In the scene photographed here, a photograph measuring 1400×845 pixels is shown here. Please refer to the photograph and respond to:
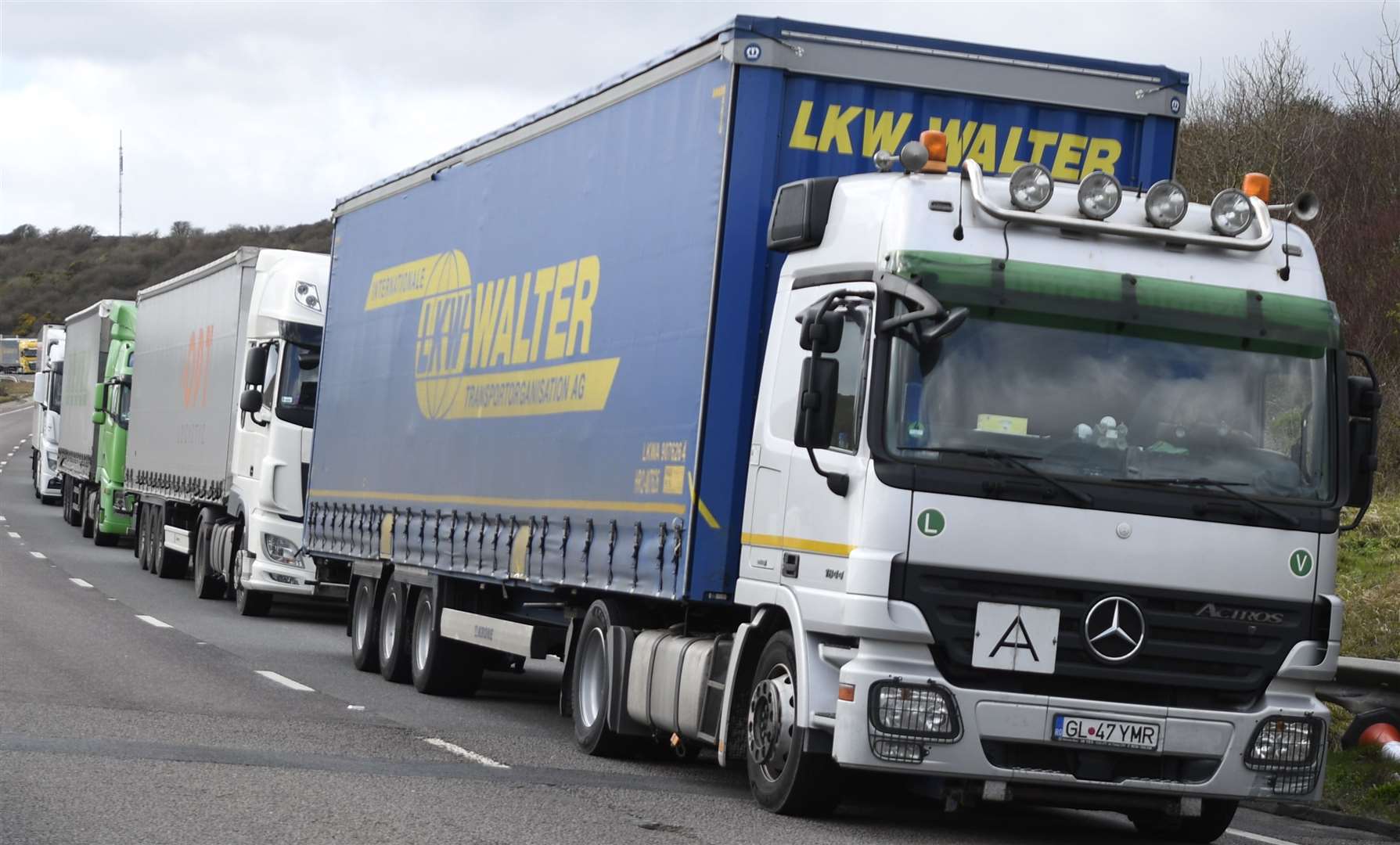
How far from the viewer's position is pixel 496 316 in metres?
13.5

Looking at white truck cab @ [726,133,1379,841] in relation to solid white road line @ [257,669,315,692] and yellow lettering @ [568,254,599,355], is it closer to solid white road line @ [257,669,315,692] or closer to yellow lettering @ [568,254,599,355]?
yellow lettering @ [568,254,599,355]

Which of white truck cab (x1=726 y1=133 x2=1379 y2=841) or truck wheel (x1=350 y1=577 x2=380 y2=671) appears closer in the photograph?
white truck cab (x1=726 y1=133 x2=1379 y2=841)

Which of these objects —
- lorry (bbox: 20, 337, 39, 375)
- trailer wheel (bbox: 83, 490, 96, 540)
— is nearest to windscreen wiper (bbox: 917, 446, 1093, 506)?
trailer wheel (bbox: 83, 490, 96, 540)

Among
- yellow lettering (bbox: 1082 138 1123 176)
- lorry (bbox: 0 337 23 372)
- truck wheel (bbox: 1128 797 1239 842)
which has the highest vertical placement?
lorry (bbox: 0 337 23 372)

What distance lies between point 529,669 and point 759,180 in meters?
9.63

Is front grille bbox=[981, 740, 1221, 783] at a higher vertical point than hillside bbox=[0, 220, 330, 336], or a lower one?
lower

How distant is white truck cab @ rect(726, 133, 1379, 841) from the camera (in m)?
8.49

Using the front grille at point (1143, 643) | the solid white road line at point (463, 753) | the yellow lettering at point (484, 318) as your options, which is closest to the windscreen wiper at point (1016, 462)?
the front grille at point (1143, 643)

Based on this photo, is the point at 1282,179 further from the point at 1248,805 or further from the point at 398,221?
the point at 1248,805

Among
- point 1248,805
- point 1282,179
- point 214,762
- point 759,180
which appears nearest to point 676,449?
point 759,180

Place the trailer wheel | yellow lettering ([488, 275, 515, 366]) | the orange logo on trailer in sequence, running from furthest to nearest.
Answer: the trailer wheel
the orange logo on trailer
yellow lettering ([488, 275, 515, 366])

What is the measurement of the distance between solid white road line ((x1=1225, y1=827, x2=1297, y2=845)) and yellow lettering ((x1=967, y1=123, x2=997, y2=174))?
3624mm

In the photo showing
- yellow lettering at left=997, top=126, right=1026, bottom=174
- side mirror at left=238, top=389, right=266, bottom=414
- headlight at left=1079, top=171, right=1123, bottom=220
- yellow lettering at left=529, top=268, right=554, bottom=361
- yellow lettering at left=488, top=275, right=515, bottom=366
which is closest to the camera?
headlight at left=1079, top=171, right=1123, bottom=220

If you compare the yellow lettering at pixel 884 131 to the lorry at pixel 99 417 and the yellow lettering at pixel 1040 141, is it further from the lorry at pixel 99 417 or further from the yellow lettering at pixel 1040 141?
the lorry at pixel 99 417
